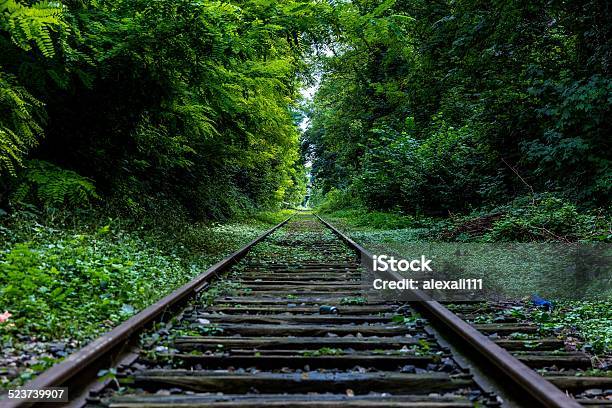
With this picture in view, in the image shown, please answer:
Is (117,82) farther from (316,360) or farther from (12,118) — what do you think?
(316,360)

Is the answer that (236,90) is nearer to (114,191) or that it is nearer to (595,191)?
(114,191)

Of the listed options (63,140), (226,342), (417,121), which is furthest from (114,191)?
(417,121)

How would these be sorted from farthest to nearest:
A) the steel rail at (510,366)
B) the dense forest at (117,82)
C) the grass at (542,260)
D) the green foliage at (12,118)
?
the dense forest at (117,82)
the green foliage at (12,118)
the grass at (542,260)
the steel rail at (510,366)

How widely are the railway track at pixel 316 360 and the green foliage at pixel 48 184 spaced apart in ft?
8.43

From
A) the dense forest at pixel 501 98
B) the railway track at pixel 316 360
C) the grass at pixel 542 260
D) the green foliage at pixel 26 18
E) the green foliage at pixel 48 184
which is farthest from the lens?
the dense forest at pixel 501 98

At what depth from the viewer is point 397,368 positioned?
2.96 meters

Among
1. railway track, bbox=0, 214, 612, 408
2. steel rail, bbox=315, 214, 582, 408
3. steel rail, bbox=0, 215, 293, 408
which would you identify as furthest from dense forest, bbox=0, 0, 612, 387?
steel rail, bbox=315, 214, 582, 408

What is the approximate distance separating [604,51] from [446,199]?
660 centimetres

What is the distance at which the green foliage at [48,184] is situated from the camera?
6.06m

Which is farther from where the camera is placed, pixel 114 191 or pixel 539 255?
pixel 114 191

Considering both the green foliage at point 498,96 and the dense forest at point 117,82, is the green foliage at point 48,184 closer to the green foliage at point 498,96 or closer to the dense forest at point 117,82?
the dense forest at point 117,82

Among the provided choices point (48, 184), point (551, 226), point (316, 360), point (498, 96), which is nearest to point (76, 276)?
point (48, 184)

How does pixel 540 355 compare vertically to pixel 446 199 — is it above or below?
below

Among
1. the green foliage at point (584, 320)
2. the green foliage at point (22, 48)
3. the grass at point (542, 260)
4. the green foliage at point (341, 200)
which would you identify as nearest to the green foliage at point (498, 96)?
the grass at point (542, 260)
